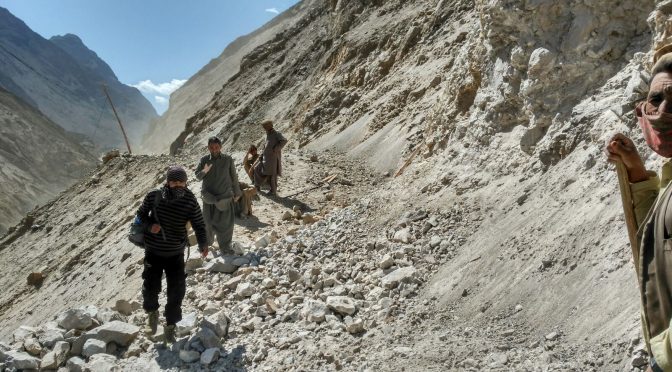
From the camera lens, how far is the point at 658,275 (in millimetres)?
1620

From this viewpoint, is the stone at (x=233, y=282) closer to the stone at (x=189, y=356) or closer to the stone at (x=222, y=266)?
the stone at (x=222, y=266)

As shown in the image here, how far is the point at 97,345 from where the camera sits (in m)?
4.32

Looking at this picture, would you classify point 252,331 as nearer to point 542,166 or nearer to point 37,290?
point 542,166

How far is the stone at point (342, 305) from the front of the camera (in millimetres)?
4344

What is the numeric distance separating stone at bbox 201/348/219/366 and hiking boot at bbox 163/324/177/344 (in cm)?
42

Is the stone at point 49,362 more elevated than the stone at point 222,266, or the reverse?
the stone at point 49,362

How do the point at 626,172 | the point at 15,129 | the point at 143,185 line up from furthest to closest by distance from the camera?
the point at 15,129
the point at 143,185
the point at 626,172

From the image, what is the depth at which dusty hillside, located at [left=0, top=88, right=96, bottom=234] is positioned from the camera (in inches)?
1421

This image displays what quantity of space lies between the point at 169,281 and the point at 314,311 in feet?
3.87

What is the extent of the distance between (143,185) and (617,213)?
1293 cm

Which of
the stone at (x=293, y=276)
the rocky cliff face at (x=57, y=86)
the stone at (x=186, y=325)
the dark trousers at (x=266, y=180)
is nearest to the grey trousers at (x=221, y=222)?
the stone at (x=293, y=276)

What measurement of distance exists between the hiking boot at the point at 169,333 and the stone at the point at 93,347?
0.45 meters

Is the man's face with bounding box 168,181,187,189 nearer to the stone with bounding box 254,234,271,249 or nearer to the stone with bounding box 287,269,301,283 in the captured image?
the stone with bounding box 287,269,301,283

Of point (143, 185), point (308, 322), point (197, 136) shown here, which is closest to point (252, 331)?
point (308, 322)
